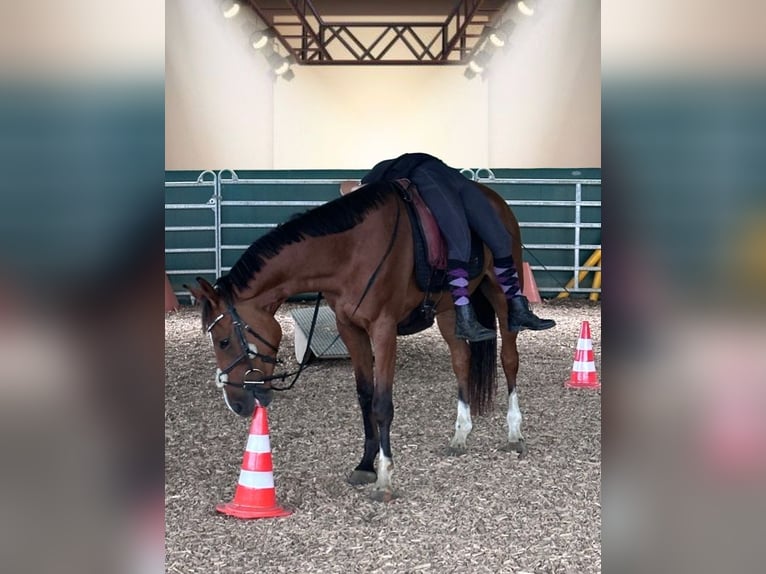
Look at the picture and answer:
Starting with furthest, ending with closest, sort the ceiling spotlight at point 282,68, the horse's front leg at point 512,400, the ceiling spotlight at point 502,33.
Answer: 1. the ceiling spotlight at point 282,68
2. the ceiling spotlight at point 502,33
3. the horse's front leg at point 512,400

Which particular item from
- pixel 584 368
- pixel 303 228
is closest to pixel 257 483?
pixel 303 228

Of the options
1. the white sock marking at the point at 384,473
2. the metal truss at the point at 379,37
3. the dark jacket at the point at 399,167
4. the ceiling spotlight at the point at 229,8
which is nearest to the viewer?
the white sock marking at the point at 384,473

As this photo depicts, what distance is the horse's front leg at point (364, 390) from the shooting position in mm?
3850

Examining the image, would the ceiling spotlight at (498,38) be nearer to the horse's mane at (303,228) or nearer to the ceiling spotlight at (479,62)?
the ceiling spotlight at (479,62)

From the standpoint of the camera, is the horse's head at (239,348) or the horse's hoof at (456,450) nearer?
the horse's head at (239,348)

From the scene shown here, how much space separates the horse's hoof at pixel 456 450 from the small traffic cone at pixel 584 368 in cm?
185

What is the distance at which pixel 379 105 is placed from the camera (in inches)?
635

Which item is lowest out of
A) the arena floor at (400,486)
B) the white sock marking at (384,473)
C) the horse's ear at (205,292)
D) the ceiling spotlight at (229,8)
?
the arena floor at (400,486)

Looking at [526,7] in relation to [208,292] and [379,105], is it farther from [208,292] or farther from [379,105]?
[208,292]

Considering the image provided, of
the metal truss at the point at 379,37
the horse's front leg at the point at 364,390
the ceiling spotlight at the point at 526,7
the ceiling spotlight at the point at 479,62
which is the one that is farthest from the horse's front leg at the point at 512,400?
the ceiling spotlight at the point at 479,62

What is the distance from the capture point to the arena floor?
2941 mm

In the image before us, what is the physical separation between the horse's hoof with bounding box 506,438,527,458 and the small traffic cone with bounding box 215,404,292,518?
4.51ft

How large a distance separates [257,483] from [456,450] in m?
1.27
